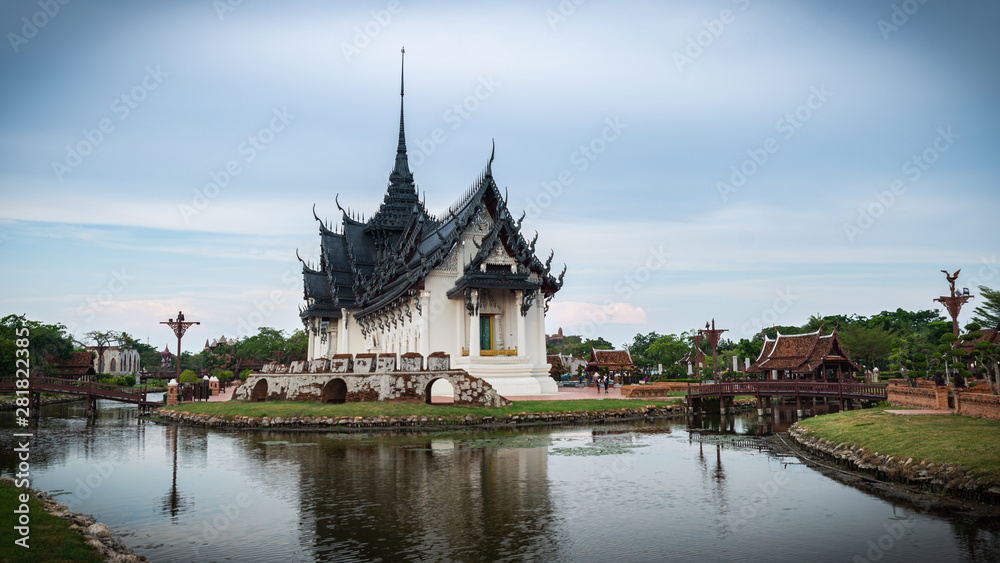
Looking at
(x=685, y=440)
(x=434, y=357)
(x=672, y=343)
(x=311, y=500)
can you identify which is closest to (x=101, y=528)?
(x=311, y=500)

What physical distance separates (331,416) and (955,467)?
69.3 feet

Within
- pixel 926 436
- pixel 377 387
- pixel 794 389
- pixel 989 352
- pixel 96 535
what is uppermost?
pixel 989 352

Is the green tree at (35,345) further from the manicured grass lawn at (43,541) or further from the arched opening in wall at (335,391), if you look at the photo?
the manicured grass lawn at (43,541)

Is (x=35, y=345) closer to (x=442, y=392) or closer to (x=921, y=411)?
(x=442, y=392)

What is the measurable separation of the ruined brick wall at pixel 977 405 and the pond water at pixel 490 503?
523 centimetres

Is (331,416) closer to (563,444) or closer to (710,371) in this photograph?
(563,444)

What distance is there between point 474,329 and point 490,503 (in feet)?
70.1

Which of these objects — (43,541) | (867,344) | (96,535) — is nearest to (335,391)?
(96,535)

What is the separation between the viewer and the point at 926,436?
633 inches

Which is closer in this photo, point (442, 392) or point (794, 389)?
point (794, 389)

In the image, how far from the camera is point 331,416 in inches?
1072

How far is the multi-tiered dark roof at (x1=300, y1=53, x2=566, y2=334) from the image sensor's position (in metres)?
35.2

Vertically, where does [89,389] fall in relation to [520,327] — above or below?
below

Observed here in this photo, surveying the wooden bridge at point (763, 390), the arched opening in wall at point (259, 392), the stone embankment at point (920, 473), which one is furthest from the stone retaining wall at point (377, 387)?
the stone embankment at point (920, 473)
